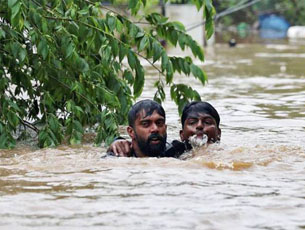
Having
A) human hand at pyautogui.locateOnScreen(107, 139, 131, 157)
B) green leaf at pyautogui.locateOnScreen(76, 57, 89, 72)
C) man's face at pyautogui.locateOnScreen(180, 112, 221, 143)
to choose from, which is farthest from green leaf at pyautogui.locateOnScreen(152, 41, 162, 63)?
human hand at pyautogui.locateOnScreen(107, 139, 131, 157)

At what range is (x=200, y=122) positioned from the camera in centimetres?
848

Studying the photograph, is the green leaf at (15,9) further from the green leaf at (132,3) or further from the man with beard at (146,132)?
the man with beard at (146,132)

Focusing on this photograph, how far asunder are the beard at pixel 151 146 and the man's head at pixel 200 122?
15.7 inches

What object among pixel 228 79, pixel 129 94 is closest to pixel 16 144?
pixel 129 94

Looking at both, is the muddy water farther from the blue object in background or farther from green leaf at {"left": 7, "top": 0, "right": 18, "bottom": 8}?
the blue object in background

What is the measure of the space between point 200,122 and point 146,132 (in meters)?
0.62

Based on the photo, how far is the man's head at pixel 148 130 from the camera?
26.7 feet

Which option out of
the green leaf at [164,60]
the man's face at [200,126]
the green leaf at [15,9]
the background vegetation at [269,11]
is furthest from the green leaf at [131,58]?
the background vegetation at [269,11]

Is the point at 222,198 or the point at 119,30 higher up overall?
the point at 119,30

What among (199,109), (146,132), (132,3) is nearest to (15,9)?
(132,3)

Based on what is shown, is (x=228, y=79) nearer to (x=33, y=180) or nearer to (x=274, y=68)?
(x=274, y=68)

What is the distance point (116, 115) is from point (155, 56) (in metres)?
0.88

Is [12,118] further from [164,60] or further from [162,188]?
[162,188]

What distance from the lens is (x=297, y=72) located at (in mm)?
20875
